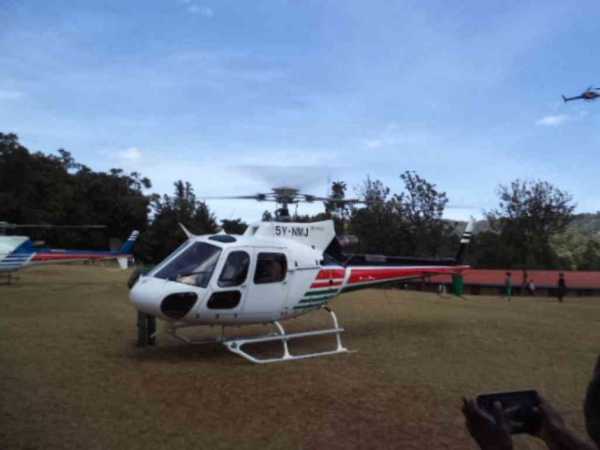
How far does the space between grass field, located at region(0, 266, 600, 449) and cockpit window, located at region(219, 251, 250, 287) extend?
137 cm

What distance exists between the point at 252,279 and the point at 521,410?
7.14 m

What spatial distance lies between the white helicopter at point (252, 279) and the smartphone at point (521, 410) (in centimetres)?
678

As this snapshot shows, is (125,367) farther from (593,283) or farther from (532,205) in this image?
(532,205)

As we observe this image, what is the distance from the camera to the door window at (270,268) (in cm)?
895

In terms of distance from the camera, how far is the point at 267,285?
906 centimetres

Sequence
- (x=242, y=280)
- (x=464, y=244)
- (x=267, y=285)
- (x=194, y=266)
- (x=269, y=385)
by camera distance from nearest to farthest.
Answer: (x=269, y=385)
(x=194, y=266)
(x=242, y=280)
(x=267, y=285)
(x=464, y=244)

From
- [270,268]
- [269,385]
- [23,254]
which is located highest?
[23,254]

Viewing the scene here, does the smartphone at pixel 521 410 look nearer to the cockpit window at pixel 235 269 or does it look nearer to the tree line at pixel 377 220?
the cockpit window at pixel 235 269

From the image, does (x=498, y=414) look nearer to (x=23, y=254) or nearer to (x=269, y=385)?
(x=269, y=385)

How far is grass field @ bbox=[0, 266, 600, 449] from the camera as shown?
540 cm

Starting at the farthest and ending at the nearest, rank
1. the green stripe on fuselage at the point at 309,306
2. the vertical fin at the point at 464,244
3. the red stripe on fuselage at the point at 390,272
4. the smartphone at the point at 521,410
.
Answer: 1. the vertical fin at the point at 464,244
2. the red stripe on fuselage at the point at 390,272
3. the green stripe on fuselage at the point at 309,306
4. the smartphone at the point at 521,410

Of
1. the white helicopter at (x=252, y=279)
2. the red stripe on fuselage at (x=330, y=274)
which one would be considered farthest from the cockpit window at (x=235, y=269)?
the red stripe on fuselage at (x=330, y=274)

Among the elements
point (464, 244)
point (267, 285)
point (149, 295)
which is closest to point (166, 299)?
point (149, 295)

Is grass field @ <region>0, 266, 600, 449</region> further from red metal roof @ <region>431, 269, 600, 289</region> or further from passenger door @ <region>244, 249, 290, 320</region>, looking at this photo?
red metal roof @ <region>431, 269, 600, 289</region>
